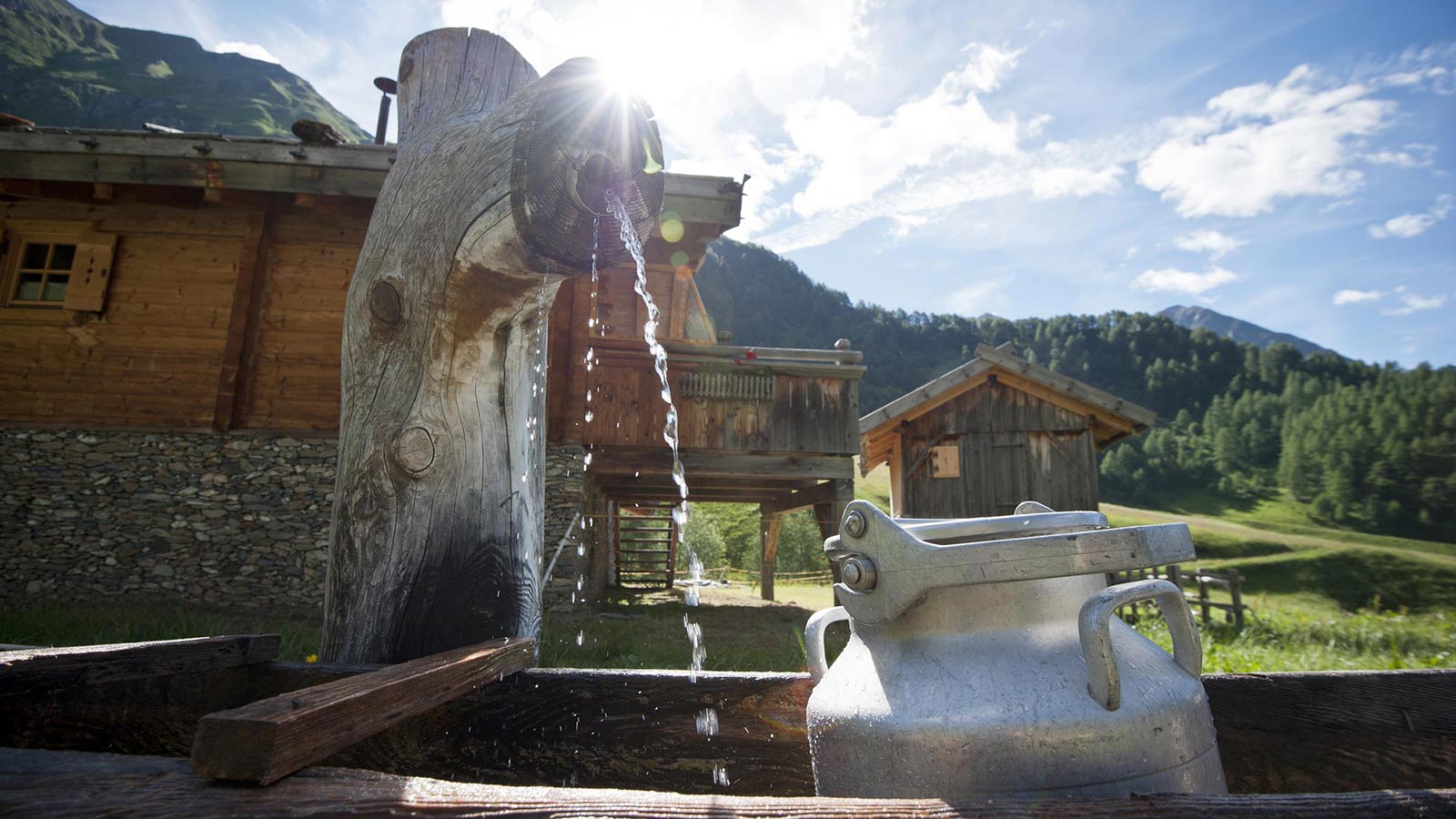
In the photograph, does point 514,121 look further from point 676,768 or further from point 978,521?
point 676,768

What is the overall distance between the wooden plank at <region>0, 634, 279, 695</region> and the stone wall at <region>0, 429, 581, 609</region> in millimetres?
7550

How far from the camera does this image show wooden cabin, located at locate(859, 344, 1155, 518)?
12.9m

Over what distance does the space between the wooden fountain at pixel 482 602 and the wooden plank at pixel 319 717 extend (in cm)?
2

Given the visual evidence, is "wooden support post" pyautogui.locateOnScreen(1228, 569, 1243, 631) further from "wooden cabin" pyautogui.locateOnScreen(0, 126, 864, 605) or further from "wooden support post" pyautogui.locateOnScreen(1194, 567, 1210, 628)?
"wooden cabin" pyautogui.locateOnScreen(0, 126, 864, 605)

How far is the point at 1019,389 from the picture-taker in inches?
525

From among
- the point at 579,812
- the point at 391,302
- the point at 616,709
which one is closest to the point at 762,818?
the point at 579,812

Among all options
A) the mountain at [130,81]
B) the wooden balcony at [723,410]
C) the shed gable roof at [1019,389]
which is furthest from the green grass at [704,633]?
the mountain at [130,81]

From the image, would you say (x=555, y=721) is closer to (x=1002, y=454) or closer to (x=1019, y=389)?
(x=1002, y=454)

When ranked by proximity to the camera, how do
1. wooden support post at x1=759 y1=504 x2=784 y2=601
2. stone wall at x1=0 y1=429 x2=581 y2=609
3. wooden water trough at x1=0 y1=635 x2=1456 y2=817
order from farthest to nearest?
wooden support post at x1=759 y1=504 x2=784 y2=601, stone wall at x1=0 y1=429 x2=581 y2=609, wooden water trough at x1=0 y1=635 x2=1456 y2=817

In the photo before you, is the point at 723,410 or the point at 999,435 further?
the point at 999,435

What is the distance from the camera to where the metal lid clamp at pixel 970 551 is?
1076mm

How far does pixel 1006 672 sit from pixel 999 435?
509 inches

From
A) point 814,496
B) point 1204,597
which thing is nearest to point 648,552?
point 814,496

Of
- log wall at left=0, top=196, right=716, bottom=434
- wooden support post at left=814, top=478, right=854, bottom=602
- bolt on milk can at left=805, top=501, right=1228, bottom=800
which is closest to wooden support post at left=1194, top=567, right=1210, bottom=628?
wooden support post at left=814, top=478, right=854, bottom=602
